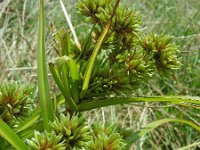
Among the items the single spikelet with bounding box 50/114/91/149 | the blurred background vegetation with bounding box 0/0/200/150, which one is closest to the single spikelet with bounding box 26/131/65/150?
the single spikelet with bounding box 50/114/91/149

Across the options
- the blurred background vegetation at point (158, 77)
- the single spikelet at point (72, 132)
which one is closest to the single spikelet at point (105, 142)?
the single spikelet at point (72, 132)

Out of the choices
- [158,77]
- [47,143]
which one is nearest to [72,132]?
[47,143]

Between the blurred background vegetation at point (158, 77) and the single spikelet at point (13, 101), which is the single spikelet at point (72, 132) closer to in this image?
the single spikelet at point (13, 101)

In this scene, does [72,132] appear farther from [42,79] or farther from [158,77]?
[158,77]

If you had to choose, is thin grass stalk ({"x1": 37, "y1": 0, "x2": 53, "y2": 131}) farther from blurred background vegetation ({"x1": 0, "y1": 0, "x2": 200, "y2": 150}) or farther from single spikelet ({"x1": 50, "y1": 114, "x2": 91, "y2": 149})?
blurred background vegetation ({"x1": 0, "y1": 0, "x2": 200, "y2": 150})

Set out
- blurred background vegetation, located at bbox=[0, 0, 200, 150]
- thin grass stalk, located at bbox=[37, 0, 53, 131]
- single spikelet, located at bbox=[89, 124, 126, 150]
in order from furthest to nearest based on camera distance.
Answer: blurred background vegetation, located at bbox=[0, 0, 200, 150]
thin grass stalk, located at bbox=[37, 0, 53, 131]
single spikelet, located at bbox=[89, 124, 126, 150]

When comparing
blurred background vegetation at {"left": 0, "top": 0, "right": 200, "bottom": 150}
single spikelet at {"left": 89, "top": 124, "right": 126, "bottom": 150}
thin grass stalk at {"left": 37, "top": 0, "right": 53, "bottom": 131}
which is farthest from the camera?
blurred background vegetation at {"left": 0, "top": 0, "right": 200, "bottom": 150}

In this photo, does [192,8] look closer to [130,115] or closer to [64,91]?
[130,115]
